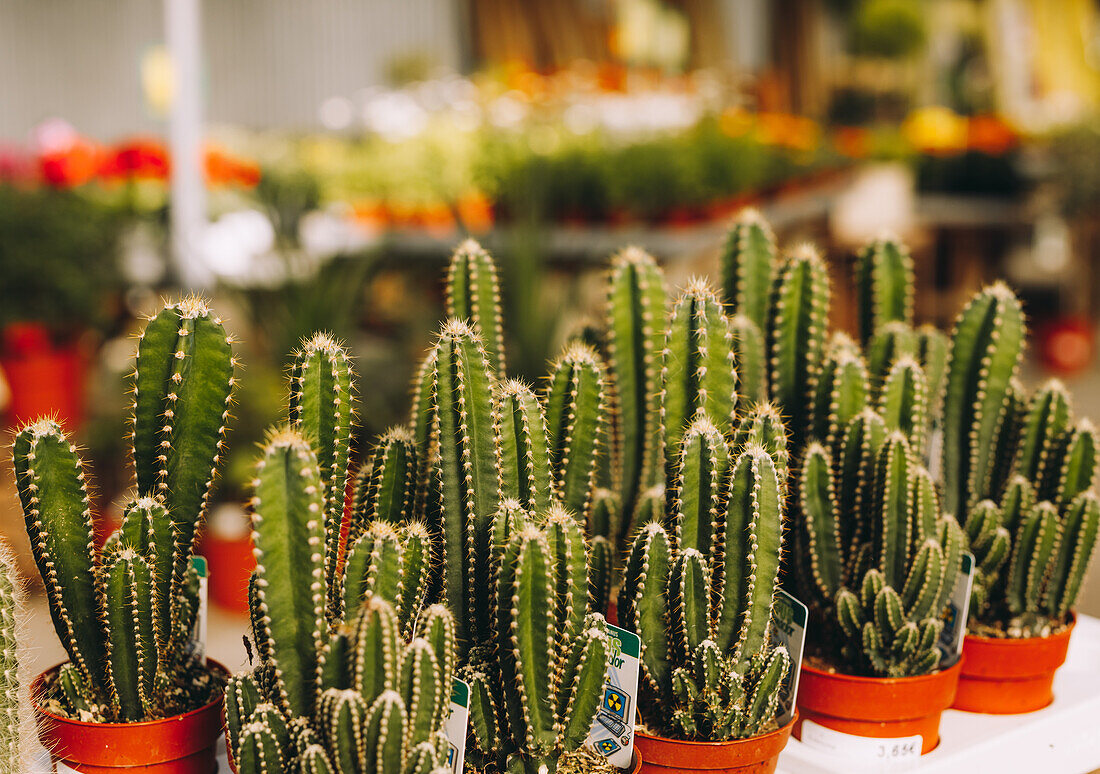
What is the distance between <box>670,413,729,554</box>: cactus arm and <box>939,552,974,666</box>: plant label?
0.42 m

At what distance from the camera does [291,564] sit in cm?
98

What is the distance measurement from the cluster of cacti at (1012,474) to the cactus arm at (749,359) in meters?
0.31

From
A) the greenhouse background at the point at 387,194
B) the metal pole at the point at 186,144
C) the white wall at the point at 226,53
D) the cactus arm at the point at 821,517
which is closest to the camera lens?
the cactus arm at the point at 821,517

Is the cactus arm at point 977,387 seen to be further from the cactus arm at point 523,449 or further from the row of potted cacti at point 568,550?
the cactus arm at point 523,449

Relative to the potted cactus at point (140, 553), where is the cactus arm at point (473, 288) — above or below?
above

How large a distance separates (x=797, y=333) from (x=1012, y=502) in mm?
402

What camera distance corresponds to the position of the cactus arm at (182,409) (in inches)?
43.5

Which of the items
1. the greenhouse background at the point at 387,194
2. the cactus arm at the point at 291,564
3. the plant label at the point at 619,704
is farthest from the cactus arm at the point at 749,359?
the cactus arm at the point at 291,564

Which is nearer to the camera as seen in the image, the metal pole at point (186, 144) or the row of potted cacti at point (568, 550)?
the row of potted cacti at point (568, 550)

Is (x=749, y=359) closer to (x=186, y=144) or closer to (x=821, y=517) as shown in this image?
(x=821, y=517)

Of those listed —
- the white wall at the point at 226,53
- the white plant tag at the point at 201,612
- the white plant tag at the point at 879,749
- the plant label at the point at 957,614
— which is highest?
the white wall at the point at 226,53

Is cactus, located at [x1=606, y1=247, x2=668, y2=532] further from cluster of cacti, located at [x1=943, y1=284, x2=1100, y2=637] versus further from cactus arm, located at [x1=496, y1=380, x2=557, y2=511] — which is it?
cluster of cacti, located at [x1=943, y1=284, x2=1100, y2=637]

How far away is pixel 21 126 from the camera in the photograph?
4867mm

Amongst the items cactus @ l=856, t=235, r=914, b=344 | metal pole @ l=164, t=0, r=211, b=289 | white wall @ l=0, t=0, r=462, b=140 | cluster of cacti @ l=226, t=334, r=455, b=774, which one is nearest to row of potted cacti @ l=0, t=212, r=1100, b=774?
cluster of cacti @ l=226, t=334, r=455, b=774
